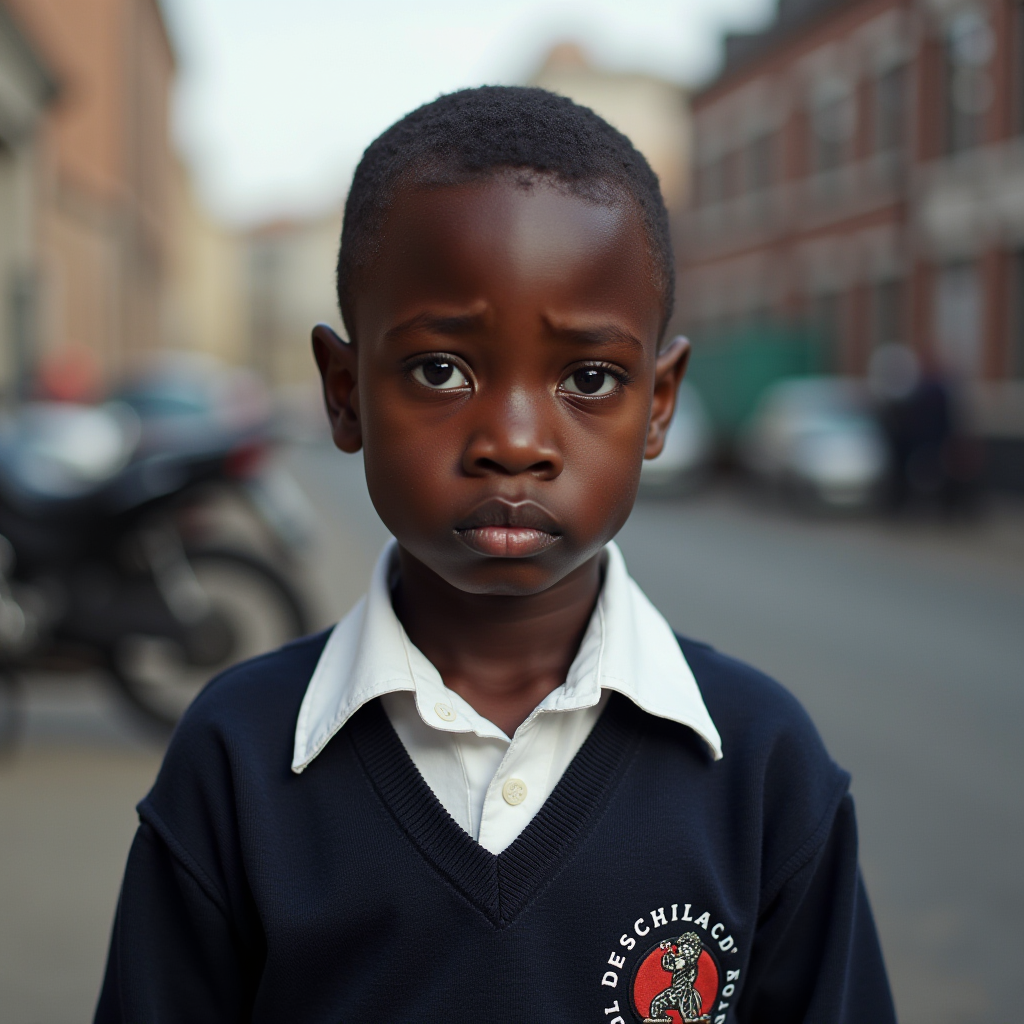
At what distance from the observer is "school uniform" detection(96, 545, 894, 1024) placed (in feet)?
3.81

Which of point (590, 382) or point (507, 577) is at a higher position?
point (590, 382)

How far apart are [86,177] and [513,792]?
816 inches

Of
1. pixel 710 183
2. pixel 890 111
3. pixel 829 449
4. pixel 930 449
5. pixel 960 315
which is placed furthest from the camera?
pixel 710 183

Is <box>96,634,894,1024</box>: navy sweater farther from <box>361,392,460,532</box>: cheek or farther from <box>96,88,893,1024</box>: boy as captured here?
<box>361,392,460,532</box>: cheek

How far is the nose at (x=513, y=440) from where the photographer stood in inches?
43.0

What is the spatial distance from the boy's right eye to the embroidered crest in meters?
0.58

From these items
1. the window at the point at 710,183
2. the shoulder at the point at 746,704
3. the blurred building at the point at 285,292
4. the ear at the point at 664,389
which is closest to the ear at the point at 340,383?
the ear at the point at 664,389

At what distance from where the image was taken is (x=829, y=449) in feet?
44.6

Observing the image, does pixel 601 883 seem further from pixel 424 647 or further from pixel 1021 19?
pixel 1021 19

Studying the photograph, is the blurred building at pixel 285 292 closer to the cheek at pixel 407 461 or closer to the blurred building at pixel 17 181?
the blurred building at pixel 17 181

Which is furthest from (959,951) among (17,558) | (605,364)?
(17,558)

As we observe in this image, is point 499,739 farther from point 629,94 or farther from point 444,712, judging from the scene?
point 629,94

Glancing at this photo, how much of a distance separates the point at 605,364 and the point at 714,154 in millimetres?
28622

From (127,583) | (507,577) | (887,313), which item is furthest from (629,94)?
(507,577)
